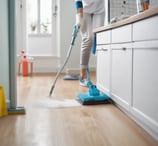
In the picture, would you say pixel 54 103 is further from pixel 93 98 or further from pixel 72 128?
pixel 72 128

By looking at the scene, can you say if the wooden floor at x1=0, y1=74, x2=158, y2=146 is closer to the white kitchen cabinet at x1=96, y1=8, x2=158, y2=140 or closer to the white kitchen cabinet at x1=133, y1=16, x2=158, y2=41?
the white kitchen cabinet at x1=96, y1=8, x2=158, y2=140

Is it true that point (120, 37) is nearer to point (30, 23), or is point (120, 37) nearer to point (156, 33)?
point (156, 33)

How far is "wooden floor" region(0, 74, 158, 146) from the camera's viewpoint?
5.18 feet

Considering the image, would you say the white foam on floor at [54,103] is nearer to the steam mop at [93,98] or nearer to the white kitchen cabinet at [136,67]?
the steam mop at [93,98]

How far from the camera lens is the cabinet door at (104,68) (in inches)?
105

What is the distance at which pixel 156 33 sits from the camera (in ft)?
4.99

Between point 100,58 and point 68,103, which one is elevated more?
point 100,58

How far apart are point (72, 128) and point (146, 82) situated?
0.55m

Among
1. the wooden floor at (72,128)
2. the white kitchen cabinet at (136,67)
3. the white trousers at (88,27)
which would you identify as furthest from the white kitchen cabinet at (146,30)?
the white trousers at (88,27)

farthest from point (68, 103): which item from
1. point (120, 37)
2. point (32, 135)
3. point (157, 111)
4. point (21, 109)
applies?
point (157, 111)

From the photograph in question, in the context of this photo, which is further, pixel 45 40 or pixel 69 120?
pixel 45 40

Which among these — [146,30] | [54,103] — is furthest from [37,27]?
[146,30]

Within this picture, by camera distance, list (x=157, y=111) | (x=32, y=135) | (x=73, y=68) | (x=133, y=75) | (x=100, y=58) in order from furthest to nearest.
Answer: (x=73, y=68) < (x=100, y=58) < (x=133, y=75) < (x=32, y=135) < (x=157, y=111)

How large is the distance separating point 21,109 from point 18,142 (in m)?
0.71
